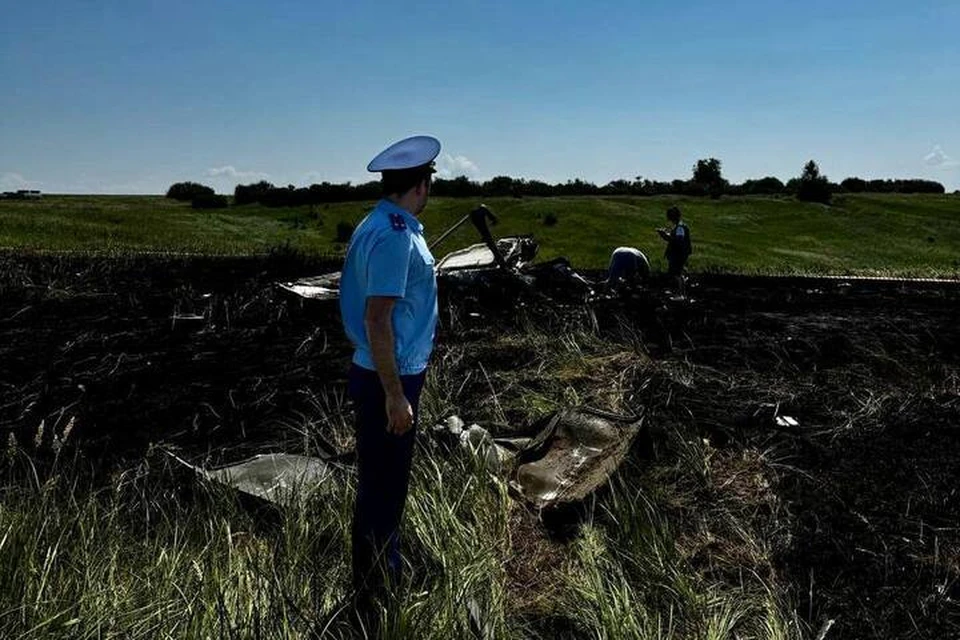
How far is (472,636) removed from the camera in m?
2.89

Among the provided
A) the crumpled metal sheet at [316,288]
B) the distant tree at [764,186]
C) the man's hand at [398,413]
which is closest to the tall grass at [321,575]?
the man's hand at [398,413]

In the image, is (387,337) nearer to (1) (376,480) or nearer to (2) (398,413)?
(2) (398,413)

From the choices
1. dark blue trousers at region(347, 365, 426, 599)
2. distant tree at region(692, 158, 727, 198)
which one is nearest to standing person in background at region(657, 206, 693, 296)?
dark blue trousers at region(347, 365, 426, 599)

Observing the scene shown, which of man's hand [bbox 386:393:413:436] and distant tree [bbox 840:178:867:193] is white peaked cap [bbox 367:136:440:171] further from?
distant tree [bbox 840:178:867:193]

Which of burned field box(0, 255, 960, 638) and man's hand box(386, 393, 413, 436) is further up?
man's hand box(386, 393, 413, 436)

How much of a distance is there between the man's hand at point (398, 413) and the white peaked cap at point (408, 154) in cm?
83

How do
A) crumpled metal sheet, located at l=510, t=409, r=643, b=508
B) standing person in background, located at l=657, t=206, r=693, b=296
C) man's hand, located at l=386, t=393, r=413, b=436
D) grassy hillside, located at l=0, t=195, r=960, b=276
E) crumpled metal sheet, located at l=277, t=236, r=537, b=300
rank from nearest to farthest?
man's hand, located at l=386, t=393, r=413, b=436, crumpled metal sheet, located at l=510, t=409, r=643, b=508, crumpled metal sheet, located at l=277, t=236, r=537, b=300, standing person in background, located at l=657, t=206, r=693, b=296, grassy hillside, located at l=0, t=195, r=960, b=276

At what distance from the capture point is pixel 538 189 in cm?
4372

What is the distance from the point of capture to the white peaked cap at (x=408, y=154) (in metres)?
2.93

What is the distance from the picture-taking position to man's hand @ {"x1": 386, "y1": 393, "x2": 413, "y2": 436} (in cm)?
291

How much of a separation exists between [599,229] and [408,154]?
26806mm

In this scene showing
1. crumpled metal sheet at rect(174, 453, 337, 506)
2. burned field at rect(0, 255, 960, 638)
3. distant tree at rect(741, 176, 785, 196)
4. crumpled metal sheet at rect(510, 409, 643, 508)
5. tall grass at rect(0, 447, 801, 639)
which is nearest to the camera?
tall grass at rect(0, 447, 801, 639)

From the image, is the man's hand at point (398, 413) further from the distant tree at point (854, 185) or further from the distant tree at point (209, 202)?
the distant tree at point (854, 185)

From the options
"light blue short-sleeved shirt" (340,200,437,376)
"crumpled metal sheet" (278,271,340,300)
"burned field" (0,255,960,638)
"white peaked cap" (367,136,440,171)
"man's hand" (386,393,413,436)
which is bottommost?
"burned field" (0,255,960,638)
